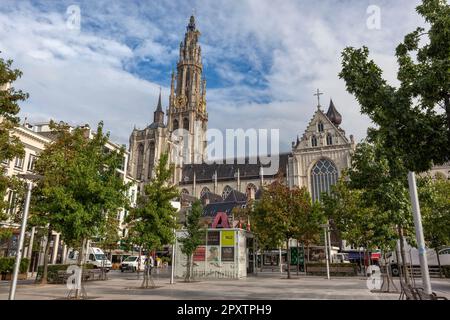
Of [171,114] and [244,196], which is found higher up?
[171,114]

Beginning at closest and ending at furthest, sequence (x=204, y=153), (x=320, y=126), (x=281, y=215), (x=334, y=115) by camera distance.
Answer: (x=281, y=215) < (x=320, y=126) < (x=334, y=115) < (x=204, y=153)

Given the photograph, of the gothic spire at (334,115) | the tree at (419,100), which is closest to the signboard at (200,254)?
the tree at (419,100)

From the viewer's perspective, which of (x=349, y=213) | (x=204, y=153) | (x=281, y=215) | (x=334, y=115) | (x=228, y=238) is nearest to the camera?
(x=228, y=238)

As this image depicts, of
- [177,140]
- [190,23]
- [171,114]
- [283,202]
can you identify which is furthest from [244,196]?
A: [190,23]

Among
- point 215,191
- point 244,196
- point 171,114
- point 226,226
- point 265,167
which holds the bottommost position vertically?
point 226,226

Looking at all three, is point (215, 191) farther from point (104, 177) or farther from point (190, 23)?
point (104, 177)

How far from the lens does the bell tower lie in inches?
4626

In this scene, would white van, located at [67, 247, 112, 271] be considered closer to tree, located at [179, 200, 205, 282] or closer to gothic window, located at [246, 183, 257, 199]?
tree, located at [179, 200, 205, 282]

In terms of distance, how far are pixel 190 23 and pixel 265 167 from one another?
71.2 metres

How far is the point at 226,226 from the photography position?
31.3 metres

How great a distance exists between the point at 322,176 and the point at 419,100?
212 feet

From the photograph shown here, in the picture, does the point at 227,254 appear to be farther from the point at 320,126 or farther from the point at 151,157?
the point at 151,157

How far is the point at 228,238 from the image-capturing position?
97.6ft

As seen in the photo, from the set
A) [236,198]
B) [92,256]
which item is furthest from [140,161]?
[92,256]
